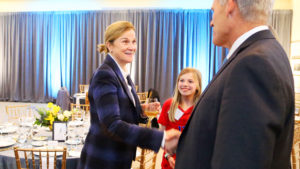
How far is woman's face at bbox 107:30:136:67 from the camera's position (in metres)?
1.56

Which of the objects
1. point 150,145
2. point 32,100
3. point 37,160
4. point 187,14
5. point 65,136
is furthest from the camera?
point 32,100

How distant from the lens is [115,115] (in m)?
1.33

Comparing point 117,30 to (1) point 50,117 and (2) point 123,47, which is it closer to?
(2) point 123,47

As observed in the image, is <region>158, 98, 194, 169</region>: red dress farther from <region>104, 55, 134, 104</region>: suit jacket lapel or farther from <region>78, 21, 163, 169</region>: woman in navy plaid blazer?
<region>104, 55, 134, 104</region>: suit jacket lapel

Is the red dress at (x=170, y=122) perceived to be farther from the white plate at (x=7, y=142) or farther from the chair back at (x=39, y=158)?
the white plate at (x=7, y=142)

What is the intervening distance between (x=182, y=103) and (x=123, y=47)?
1.04 meters

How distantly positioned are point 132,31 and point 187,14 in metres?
7.06

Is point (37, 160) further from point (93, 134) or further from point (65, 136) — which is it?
point (93, 134)

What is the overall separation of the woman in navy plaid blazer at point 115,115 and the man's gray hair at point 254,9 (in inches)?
27.5

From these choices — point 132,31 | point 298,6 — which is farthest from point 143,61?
point 132,31

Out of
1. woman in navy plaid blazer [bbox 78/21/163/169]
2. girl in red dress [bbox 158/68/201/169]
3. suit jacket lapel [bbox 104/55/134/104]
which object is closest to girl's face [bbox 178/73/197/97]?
girl in red dress [bbox 158/68/201/169]

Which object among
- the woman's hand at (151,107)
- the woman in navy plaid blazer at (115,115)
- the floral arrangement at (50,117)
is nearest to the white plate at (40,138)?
the floral arrangement at (50,117)

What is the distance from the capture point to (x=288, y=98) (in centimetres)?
73

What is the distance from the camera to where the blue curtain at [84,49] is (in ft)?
27.2
